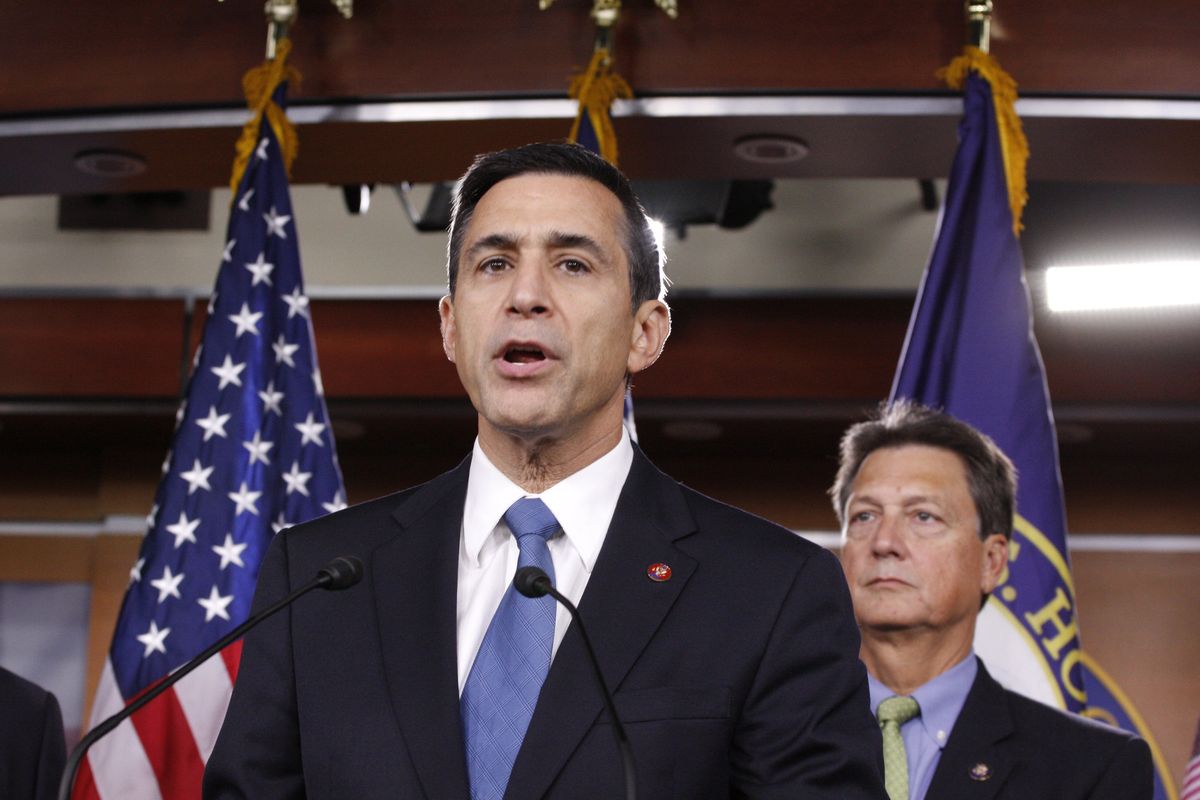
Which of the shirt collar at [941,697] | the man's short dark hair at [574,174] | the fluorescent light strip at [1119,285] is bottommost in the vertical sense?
the shirt collar at [941,697]

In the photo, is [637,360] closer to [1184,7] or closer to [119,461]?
[1184,7]

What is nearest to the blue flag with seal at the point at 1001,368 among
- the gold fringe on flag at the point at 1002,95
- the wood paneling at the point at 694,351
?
the gold fringe on flag at the point at 1002,95

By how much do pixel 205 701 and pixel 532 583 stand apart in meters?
1.79

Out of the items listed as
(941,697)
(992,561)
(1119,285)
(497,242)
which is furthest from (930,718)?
(1119,285)

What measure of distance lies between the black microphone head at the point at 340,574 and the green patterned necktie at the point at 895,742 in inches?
54.4

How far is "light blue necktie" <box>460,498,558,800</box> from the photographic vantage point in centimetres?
153

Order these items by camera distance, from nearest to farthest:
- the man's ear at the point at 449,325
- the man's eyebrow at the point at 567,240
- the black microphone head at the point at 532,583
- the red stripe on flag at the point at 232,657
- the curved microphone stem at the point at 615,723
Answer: the curved microphone stem at the point at 615,723
the black microphone head at the point at 532,583
the man's eyebrow at the point at 567,240
the man's ear at the point at 449,325
the red stripe on flag at the point at 232,657

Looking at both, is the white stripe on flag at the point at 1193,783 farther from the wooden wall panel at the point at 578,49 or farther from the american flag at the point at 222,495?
the american flag at the point at 222,495

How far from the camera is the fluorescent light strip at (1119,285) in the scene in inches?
194

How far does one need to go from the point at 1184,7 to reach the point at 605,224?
2.07m

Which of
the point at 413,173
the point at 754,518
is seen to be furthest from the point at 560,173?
the point at 413,173

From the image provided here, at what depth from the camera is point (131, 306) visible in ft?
17.9

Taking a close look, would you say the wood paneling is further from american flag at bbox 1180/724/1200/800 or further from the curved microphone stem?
the curved microphone stem

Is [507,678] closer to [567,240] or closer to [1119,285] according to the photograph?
[567,240]
